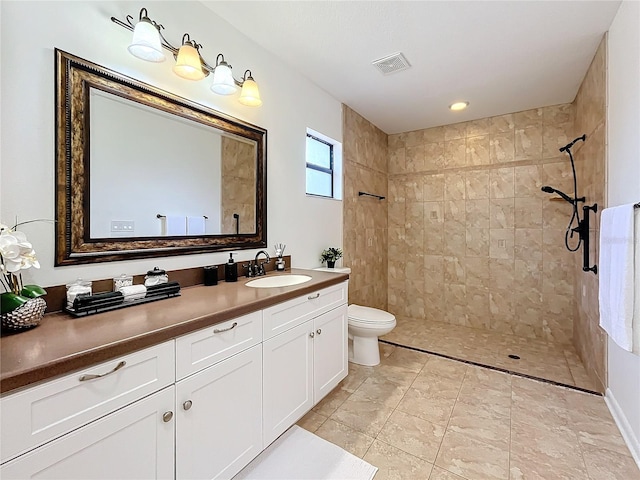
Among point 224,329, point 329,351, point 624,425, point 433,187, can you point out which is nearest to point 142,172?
point 224,329

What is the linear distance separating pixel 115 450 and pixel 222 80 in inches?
69.4

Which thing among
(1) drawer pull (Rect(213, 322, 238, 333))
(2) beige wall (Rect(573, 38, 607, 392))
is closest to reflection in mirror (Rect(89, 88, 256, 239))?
(1) drawer pull (Rect(213, 322, 238, 333))

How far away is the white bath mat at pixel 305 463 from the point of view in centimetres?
144

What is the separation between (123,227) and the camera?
4.73 ft

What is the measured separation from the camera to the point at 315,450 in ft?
5.25

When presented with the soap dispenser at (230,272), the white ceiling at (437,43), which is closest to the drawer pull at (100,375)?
the soap dispenser at (230,272)

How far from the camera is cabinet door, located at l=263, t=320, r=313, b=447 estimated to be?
147 centimetres

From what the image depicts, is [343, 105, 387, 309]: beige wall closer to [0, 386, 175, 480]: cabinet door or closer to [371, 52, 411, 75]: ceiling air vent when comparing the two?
[371, 52, 411, 75]: ceiling air vent

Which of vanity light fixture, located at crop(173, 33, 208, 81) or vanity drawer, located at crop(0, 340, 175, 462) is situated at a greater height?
vanity light fixture, located at crop(173, 33, 208, 81)

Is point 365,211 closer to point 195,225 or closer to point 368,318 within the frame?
point 368,318

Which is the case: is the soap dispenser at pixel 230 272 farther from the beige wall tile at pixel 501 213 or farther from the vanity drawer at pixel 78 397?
the beige wall tile at pixel 501 213

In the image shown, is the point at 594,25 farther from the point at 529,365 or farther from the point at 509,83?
the point at 529,365

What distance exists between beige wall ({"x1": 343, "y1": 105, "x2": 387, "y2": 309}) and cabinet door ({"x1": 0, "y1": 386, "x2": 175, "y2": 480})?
7.55 feet

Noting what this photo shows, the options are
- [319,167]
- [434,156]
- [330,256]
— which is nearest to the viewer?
[330,256]
